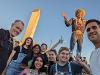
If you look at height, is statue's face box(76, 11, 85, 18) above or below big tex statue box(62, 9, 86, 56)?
above

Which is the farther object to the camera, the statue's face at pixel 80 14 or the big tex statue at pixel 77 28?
the statue's face at pixel 80 14

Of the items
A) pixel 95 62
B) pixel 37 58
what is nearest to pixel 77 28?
pixel 37 58

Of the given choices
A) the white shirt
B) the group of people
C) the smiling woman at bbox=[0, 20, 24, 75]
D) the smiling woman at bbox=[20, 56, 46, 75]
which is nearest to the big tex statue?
the group of people

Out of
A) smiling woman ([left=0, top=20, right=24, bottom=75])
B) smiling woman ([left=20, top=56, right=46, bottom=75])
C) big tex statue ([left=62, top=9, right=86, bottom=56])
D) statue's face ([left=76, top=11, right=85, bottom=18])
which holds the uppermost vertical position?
statue's face ([left=76, top=11, right=85, bottom=18])

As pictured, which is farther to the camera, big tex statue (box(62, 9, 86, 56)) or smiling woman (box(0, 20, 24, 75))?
big tex statue (box(62, 9, 86, 56))

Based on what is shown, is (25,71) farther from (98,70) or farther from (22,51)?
(98,70)

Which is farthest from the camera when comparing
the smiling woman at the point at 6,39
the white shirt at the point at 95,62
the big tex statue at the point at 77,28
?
the big tex statue at the point at 77,28

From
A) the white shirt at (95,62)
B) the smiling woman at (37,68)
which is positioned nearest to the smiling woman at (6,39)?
the smiling woman at (37,68)

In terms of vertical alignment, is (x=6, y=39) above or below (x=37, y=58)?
above

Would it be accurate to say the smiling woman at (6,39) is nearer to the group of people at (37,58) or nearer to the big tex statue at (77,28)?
the group of people at (37,58)

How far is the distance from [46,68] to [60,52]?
2.63 feet

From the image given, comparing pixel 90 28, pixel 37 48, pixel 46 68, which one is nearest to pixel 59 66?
pixel 46 68

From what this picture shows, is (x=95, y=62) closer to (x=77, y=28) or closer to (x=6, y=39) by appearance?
(x=6, y=39)

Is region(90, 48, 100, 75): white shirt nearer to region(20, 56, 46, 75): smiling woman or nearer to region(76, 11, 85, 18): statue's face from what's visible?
region(20, 56, 46, 75): smiling woman
